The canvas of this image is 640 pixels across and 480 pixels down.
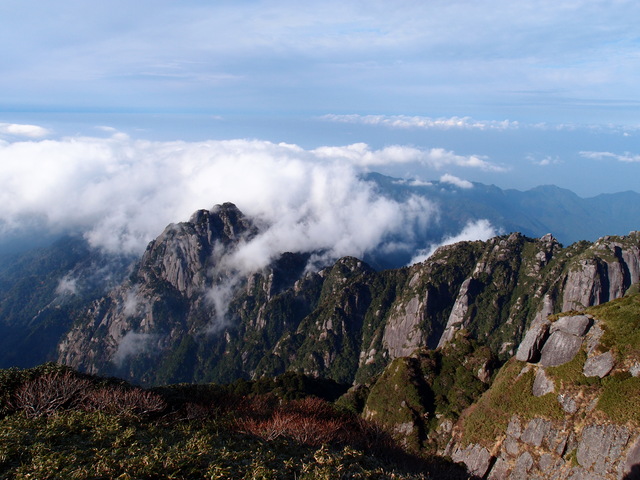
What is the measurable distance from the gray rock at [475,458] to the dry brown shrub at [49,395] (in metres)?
57.8

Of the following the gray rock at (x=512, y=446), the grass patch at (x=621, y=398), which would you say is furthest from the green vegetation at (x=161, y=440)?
the grass patch at (x=621, y=398)

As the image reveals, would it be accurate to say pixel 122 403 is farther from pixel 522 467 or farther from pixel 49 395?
pixel 522 467

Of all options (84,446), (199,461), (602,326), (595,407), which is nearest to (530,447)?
(595,407)

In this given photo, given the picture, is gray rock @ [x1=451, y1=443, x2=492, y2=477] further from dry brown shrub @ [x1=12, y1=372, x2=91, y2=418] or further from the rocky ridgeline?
dry brown shrub @ [x1=12, y1=372, x2=91, y2=418]

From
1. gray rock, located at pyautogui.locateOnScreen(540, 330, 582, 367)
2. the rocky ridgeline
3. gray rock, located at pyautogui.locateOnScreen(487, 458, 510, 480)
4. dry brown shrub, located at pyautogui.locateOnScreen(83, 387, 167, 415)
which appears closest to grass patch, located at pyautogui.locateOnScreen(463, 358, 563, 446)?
the rocky ridgeline

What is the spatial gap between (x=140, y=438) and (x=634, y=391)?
63.5 m

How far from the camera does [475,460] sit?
222 ft

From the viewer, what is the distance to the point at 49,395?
49.2m

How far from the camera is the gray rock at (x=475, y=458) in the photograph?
2591 inches

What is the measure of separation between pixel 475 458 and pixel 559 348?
2323cm

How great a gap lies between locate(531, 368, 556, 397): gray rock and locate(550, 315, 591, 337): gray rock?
27.4 feet

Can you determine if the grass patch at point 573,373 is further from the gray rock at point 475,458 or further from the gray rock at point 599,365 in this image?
the gray rock at point 475,458

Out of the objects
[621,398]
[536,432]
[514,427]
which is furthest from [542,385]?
[621,398]

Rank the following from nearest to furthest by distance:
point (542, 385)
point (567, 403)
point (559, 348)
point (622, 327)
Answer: point (567, 403) → point (622, 327) → point (542, 385) → point (559, 348)
